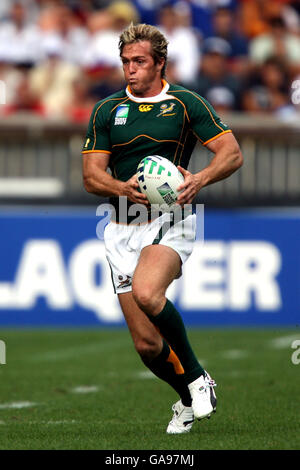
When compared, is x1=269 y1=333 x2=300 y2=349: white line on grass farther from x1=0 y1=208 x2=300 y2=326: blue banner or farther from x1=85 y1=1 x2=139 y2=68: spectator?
x1=85 y1=1 x2=139 y2=68: spectator

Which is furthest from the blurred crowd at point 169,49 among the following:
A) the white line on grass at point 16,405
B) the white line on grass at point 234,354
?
the white line on grass at point 16,405

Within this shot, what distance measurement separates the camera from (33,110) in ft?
47.8

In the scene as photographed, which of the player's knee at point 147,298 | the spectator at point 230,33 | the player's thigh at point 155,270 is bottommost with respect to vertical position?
the player's knee at point 147,298

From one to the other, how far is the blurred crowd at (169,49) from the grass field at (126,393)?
3527mm

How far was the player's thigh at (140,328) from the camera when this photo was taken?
6.15 metres

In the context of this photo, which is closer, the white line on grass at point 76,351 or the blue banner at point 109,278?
the white line on grass at point 76,351

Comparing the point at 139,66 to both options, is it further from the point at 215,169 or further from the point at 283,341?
the point at 283,341

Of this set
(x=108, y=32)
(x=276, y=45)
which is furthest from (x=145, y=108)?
(x=276, y=45)

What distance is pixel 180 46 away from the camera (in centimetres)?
1477

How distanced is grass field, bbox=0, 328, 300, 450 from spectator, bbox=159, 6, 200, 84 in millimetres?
4114

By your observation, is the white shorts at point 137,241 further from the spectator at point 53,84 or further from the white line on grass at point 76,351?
the spectator at point 53,84

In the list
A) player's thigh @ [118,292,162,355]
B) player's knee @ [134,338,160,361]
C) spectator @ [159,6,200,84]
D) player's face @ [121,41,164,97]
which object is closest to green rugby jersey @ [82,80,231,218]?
player's face @ [121,41,164,97]

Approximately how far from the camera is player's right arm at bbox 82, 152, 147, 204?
5.97 m

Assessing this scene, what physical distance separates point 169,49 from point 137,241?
8.51 m
